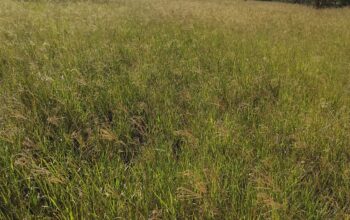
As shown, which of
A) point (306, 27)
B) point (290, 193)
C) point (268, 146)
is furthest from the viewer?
point (306, 27)

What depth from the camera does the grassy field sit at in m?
1.52

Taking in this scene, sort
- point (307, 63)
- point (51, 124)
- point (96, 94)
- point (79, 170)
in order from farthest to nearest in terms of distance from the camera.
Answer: point (307, 63)
point (96, 94)
point (51, 124)
point (79, 170)

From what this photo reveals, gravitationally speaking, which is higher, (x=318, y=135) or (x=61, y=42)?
(x=61, y=42)

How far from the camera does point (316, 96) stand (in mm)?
3031

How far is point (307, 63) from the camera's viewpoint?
4.26 metres

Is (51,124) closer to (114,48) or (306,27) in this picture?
(114,48)

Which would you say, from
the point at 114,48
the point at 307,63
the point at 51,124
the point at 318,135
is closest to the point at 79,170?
the point at 51,124

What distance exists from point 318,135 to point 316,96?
41.7 inches

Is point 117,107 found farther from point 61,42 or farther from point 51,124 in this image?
point 61,42

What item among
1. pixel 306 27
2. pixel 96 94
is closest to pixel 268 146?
pixel 96 94

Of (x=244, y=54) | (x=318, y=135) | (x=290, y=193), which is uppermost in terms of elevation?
(x=244, y=54)

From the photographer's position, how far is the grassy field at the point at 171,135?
4.99 ft

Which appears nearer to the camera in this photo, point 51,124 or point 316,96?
point 51,124

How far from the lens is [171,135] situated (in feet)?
7.22
